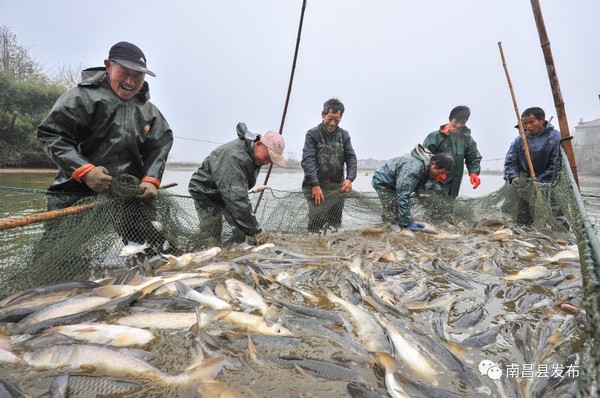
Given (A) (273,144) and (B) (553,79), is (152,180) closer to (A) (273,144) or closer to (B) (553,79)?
(A) (273,144)

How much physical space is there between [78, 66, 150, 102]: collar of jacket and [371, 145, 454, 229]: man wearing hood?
4.41 metres

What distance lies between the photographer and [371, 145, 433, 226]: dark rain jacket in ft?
19.4

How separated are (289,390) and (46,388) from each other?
120cm

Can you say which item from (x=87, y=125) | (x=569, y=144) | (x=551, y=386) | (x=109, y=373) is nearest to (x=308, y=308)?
(x=109, y=373)

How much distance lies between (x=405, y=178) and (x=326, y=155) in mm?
1560

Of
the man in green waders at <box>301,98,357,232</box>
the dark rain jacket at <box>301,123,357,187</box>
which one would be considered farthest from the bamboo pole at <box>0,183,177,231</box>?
the dark rain jacket at <box>301,123,357,187</box>

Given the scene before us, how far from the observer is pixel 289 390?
1.62 metres

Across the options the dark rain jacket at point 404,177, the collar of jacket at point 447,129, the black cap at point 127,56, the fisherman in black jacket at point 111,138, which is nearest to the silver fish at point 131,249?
the fisherman in black jacket at point 111,138

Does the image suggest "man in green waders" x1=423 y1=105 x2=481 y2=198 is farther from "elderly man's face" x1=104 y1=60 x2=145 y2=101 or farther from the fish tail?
the fish tail

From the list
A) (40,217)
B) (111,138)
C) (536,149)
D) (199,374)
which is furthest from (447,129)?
(40,217)

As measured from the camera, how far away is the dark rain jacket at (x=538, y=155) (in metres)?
6.45

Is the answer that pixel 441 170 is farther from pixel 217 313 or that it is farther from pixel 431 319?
pixel 217 313

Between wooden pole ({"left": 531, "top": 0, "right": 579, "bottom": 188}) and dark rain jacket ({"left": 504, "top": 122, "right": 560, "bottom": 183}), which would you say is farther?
dark rain jacket ({"left": 504, "top": 122, "right": 560, "bottom": 183})

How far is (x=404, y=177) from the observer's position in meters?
5.97
